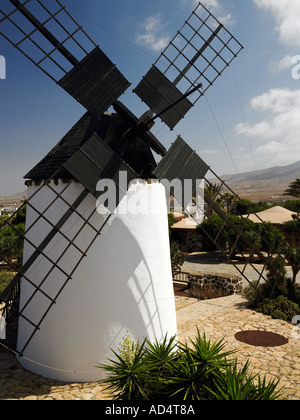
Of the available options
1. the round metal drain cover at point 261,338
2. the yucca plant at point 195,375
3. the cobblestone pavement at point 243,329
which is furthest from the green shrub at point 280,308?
the yucca plant at point 195,375

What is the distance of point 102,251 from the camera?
21.9 feet

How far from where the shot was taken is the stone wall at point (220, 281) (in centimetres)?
1358

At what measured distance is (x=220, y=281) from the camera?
1401cm

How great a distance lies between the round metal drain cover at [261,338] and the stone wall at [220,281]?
452 centimetres

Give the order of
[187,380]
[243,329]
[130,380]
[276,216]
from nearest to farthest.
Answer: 1. [187,380]
2. [130,380]
3. [243,329]
4. [276,216]

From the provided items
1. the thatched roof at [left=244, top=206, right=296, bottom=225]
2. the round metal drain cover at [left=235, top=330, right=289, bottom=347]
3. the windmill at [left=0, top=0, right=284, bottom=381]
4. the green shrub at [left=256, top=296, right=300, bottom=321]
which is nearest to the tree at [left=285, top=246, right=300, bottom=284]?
the green shrub at [left=256, top=296, right=300, bottom=321]

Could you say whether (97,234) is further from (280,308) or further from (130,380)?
(280,308)

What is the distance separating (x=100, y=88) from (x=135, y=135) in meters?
1.29

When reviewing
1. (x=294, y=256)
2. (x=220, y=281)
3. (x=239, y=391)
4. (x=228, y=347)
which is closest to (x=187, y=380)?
(x=239, y=391)

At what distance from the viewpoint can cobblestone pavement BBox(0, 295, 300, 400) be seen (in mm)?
6062

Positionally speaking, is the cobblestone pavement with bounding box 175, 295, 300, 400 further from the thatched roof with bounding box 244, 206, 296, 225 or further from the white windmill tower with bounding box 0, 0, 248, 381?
the thatched roof with bounding box 244, 206, 296, 225

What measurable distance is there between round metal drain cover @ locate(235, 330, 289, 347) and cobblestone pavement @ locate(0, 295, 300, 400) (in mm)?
172

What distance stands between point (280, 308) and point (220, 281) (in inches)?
149
